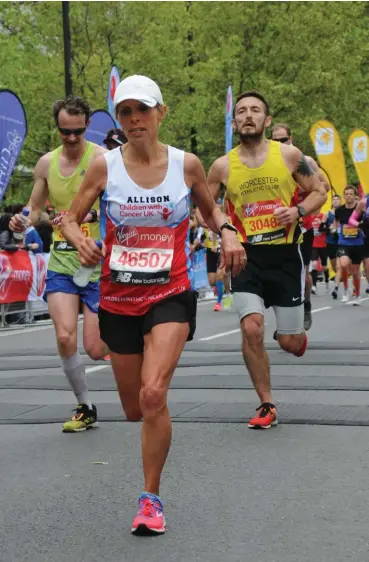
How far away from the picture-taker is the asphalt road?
4.77 metres

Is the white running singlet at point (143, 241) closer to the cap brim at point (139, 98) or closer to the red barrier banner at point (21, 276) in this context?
the cap brim at point (139, 98)

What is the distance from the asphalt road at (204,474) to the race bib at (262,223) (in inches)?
45.9

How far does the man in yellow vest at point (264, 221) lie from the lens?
7.80m

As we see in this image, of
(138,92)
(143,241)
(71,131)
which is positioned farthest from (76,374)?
(138,92)

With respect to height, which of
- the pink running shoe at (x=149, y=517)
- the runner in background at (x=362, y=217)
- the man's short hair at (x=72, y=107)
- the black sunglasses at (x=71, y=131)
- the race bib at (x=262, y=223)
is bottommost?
the pink running shoe at (x=149, y=517)

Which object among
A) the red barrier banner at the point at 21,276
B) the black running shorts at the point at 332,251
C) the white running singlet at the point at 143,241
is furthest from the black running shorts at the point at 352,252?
the white running singlet at the point at 143,241

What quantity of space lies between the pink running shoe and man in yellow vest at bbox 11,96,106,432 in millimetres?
2706

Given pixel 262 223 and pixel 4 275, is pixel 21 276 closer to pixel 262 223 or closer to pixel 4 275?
pixel 4 275

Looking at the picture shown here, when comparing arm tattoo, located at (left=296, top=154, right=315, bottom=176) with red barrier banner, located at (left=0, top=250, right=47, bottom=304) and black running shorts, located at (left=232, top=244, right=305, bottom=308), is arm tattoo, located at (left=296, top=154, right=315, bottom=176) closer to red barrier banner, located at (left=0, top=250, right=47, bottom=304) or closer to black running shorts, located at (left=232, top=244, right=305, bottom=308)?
black running shorts, located at (left=232, top=244, right=305, bottom=308)

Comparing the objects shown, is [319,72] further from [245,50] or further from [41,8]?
[41,8]

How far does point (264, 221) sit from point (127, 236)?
272 cm

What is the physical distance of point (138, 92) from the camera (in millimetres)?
5160

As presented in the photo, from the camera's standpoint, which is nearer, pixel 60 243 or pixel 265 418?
pixel 265 418

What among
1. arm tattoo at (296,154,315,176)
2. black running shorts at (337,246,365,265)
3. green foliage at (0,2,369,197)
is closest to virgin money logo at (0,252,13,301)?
black running shorts at (337,246,365,265)
